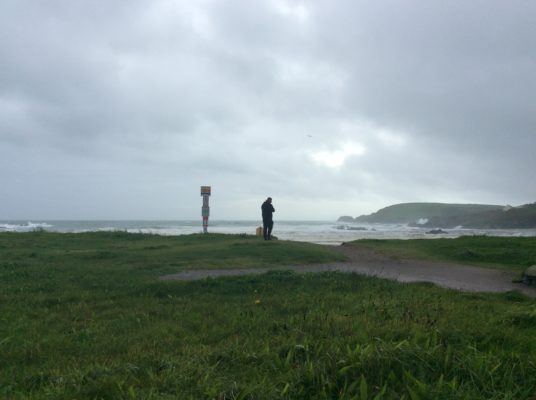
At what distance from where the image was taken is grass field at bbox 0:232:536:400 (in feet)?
10.1

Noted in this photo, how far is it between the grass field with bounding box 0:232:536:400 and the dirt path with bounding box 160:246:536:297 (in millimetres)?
1090

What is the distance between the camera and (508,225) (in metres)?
55.0

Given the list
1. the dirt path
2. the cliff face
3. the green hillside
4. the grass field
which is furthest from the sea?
the grass field

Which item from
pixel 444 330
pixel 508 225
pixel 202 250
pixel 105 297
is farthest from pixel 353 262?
pixel 508 225

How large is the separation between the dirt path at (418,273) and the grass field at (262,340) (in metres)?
1.09

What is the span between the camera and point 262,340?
13.8 ft

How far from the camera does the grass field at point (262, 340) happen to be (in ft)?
10.1

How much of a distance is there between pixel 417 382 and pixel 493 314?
2.86m

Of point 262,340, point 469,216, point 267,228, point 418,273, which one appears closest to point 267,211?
point 267,228

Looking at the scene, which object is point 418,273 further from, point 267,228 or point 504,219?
point 504,219

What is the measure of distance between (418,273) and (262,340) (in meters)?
6.75

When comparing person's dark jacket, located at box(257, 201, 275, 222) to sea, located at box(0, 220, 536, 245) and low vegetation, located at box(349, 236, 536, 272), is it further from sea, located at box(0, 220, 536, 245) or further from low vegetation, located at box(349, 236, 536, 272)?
sea, located at box(0, 220, 536, 245)

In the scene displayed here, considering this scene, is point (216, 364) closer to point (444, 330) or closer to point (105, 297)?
point (444, 330)

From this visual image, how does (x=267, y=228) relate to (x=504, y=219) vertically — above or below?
below
